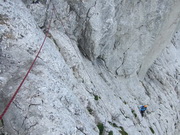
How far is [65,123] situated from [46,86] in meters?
2.38

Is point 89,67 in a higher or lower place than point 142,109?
higher

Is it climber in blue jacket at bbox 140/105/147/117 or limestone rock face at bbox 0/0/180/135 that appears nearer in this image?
limestone rock face at bbox 0/0/180/135

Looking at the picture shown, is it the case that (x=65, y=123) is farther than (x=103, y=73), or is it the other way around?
(x=103, y=73)

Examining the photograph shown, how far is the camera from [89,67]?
21750 mm

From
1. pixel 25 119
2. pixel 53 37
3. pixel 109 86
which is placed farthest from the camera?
pixel 109 86

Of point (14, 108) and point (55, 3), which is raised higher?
point (55, 3)

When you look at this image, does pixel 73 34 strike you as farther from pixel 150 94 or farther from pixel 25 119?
pixel 150 94

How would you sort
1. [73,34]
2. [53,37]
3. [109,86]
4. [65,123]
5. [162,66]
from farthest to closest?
[162,66] → [109,86] → [73,34] → [53,37] → [65,123]

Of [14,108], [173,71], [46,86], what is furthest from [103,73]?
[173,71]

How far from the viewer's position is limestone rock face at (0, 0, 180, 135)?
924 centimetres

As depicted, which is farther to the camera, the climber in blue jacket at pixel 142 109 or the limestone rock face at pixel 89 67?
the climber in blue jacket at pixel 142 109

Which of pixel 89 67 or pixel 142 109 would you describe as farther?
pixel 142 109

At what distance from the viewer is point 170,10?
2606 cm

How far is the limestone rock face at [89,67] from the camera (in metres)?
9.24
